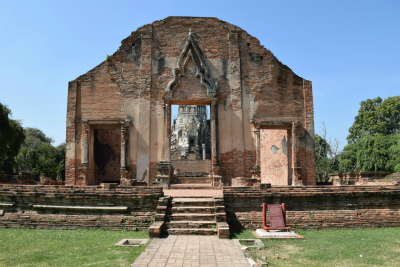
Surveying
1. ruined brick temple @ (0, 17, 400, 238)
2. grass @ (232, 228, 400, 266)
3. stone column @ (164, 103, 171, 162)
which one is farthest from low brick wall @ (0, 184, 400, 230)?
stone column @ (164, 103, 171, 162)

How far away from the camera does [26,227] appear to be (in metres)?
8.68

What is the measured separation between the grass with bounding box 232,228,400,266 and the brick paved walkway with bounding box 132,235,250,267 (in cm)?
47

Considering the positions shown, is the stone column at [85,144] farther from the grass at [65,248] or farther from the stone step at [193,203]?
the stone step at [193,203]

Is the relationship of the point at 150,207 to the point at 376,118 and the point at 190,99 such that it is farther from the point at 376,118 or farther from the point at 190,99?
the point at 376,118

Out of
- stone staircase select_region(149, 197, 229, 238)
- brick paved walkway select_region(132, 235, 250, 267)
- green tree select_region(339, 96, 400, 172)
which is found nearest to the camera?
brick paved walkway select_region(132, 235, 250, 267)

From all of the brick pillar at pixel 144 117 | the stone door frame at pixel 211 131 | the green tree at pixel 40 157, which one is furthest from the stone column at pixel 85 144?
the green tree at pixel 40 157

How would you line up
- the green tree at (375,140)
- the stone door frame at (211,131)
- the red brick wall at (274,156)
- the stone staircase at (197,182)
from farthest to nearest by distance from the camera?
the green tree at (375,140) < the red brick wall at (274,156) < the stone door frame at (211,131) < the stone staircase at (197,182)

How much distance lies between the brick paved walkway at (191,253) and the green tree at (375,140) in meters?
23.6

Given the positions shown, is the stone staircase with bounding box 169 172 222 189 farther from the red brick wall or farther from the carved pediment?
the red brick wall

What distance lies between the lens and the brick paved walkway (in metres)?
5.42

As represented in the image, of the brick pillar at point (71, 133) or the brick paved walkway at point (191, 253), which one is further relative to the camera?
the brick pillar at point (71, 133)

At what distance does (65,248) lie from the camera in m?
6.57

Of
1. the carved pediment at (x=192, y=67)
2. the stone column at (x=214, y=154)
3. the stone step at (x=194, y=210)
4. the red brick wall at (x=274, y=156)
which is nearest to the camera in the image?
the stone step at (x=194, y=210)

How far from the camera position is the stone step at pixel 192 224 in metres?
7.85
